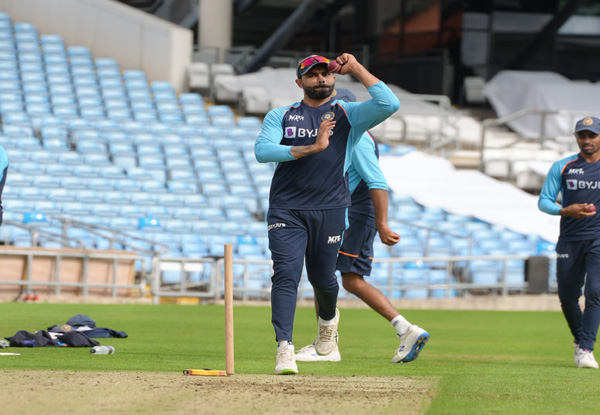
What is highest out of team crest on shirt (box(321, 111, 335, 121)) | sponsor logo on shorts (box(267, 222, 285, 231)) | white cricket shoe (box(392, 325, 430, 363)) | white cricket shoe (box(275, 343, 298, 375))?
team crest on shirt (box(321, 111, 335, 121))

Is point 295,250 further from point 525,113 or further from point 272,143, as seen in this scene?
point 525,113

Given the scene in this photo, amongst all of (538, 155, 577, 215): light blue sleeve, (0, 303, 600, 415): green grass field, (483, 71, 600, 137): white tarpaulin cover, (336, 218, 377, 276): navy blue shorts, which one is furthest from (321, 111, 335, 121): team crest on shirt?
(483, 71, 600, 137): white tarpaulin cover

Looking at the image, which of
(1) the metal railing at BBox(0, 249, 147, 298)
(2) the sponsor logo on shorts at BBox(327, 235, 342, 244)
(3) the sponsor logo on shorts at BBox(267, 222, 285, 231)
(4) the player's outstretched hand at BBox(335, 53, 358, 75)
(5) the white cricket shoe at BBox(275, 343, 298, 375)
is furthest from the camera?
→ (1) the metal railing at BBox(0, 249, 147, 298)

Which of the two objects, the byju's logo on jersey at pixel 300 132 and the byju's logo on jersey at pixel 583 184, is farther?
the byju's logo on jersey at pixel 583 184

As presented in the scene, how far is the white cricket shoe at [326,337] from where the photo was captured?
7.72 meters

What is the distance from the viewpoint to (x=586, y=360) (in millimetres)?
8148

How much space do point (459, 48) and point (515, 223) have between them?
46.4ft

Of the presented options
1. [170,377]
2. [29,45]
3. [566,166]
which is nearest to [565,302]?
[566,166]

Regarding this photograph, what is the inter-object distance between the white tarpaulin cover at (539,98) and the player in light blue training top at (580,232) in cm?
2002

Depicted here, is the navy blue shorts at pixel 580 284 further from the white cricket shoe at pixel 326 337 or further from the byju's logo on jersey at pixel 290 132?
the byju's logo on jersey at pixel 290 132

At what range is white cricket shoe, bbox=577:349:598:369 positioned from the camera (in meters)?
8.12

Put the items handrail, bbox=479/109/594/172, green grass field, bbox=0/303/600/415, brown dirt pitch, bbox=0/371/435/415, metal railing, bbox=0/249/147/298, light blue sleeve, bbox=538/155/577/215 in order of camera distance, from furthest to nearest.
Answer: handrail, bbox=479/109/594/172
metal railing, bbox=0/249/147/298
light blue sleeve, bbox=538/155/577/215
green grass field, bbox=0/303/600/415
brown dirt pitch, bbox=0/371/435/415

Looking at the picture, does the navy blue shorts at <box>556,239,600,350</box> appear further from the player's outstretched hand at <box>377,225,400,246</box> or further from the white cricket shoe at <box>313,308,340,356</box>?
the white cricket shoe at <box>313,308,340,356</box>

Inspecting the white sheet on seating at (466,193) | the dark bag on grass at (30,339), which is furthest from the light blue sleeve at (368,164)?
the white sheet on seating at (466,193)
